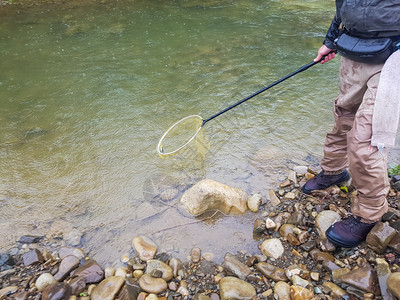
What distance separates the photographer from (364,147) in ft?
7.09

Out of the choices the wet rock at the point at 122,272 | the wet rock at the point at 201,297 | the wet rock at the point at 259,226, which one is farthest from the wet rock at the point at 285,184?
the wet rock at the point at 122,272

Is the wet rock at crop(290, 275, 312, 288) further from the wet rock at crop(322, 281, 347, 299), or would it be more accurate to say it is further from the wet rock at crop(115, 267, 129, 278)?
the wet rock at crop(115, 267, 129, 278)

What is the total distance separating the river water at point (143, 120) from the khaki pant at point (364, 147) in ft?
3.20

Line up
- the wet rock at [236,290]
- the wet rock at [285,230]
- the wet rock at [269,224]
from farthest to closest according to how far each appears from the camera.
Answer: the wet rock at [269,224]
the wet rock at [285,230]
the wet rock at [236,290]

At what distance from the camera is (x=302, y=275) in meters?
2.33

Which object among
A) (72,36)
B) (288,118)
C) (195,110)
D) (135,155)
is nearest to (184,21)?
(72,36)

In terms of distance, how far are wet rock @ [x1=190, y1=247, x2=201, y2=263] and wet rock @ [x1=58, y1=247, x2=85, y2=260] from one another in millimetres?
923

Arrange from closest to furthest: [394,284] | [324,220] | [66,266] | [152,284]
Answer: [394,284] < [152,284] < [66,266] < [324,220]

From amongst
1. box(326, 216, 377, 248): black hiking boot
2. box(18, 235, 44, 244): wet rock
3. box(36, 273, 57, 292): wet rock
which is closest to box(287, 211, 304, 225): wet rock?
box(326, 216, 377, 248): black hiking boot

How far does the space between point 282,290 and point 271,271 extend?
0.59 feet

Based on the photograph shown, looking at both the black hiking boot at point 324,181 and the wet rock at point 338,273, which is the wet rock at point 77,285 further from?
the black hiking boot at point 324,181

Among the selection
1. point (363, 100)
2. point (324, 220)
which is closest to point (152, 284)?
point (324, 220)

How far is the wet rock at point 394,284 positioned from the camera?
191 centimetres

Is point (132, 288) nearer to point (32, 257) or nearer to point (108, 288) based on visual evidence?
point (108, 288)
